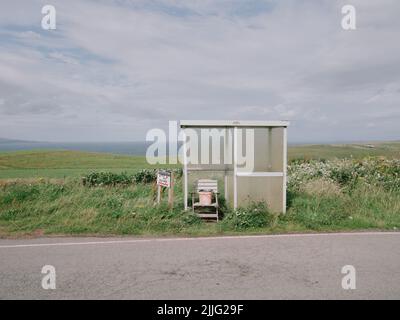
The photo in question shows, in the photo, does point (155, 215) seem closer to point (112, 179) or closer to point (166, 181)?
point (166, 181)

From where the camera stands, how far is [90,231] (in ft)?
23.5

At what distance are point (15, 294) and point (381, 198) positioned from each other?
971cm

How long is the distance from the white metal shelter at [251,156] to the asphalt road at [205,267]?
1949 millimetres

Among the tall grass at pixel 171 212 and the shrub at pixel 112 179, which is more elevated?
the shrub at pixel 112 179

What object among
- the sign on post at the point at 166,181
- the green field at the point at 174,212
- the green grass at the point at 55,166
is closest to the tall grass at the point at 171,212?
the green field at the point at 174,212

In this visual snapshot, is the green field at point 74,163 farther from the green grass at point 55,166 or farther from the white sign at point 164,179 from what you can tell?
the white sign at point 164,179

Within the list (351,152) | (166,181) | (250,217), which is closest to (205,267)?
(250,217)

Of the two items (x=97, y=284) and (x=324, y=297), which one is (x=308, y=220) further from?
(x=97, y=284)

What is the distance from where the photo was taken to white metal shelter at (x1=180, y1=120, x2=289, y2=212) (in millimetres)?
8555

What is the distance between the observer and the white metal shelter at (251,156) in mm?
8555

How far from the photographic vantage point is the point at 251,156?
873 cm

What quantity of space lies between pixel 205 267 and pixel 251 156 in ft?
14.2
